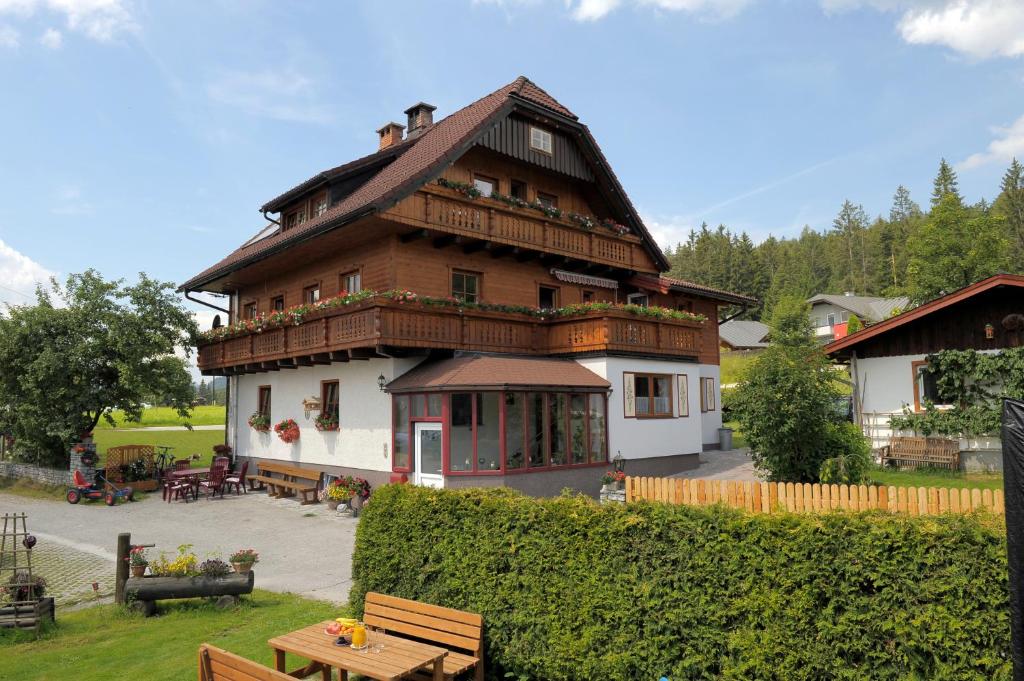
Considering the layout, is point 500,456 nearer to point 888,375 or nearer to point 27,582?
point 27,582

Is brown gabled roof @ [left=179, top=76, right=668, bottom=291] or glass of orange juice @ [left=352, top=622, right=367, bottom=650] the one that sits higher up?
brown gabled roof @ [left=179, top=76, right=668, bottom=291]

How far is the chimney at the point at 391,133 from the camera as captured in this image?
27.0 meters

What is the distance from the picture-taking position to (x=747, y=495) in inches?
394

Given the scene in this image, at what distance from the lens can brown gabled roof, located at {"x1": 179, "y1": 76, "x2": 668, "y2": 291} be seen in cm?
1736

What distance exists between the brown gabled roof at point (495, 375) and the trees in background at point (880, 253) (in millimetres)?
37335

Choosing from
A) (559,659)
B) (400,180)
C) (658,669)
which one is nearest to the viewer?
(658,669)

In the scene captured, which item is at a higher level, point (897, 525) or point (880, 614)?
point (897, 525)

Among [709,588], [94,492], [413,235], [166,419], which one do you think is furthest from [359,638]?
[166,419]

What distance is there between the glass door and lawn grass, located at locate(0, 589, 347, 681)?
6.99 meters

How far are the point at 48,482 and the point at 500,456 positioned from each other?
17192 mm

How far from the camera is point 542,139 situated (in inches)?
854

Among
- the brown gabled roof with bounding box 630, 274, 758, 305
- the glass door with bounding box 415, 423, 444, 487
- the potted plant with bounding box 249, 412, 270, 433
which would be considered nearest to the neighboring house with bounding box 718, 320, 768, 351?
the brown gabled roof with bounding box 630, 274, 758, 305

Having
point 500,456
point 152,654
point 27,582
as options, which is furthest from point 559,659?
point 500,456

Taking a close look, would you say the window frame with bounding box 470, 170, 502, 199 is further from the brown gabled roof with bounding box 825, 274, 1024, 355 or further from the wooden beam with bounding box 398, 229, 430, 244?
the brown gabled roof with bounding box 825, 274, 1024, 355
